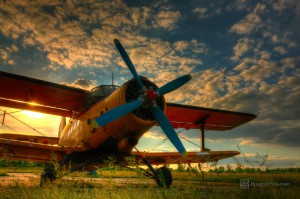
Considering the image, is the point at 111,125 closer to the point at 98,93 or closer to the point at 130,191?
the point at 98,93

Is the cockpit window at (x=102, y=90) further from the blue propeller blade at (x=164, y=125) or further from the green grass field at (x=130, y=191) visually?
the green grass field at (x=130, y=191)

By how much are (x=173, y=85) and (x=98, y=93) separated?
3.17 meters

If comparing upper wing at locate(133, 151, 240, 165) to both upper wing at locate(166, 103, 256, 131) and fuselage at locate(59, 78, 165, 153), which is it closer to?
fuselage at locate(59, 78, 165, 153)

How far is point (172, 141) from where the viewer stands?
6.80 metres

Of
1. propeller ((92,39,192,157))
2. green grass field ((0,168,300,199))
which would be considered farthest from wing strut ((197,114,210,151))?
green grass field ((0,168,300,199))

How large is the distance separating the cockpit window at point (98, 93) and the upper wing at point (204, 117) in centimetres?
369

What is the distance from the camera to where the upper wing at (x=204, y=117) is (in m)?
12.1

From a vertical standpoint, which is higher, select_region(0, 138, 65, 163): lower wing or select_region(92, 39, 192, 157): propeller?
select_region(92, 39, 192, 157): propeller

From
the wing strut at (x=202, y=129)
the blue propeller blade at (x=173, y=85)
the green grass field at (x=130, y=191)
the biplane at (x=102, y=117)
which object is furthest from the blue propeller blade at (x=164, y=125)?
the wing strut at (x=202, y=129)

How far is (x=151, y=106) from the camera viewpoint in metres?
6.54

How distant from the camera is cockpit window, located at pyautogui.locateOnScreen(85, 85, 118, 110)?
873cm

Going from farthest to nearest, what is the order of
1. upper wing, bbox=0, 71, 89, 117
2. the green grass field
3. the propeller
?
upper wing, bbox=0, 71, 89, 117 → the propeller → the green grass field

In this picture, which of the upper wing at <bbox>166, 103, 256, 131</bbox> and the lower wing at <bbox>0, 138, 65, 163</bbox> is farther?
the upper wing at <bbox>166, 103, 256, 131</bbox>

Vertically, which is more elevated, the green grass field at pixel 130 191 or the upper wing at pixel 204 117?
the upper wing at pixel 204 117
